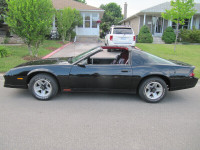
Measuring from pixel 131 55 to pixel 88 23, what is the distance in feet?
62.1

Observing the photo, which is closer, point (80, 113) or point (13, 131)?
point (13, 131)

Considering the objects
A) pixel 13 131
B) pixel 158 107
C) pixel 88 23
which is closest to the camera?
pixel 13 131

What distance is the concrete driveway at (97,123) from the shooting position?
2.93 m

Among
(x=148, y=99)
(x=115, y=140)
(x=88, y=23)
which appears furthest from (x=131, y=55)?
(x=88, y=23)

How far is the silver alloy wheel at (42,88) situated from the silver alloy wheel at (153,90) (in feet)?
8.12

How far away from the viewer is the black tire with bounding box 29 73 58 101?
4.61m

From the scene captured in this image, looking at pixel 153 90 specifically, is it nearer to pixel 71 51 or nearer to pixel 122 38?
pixel 122 38

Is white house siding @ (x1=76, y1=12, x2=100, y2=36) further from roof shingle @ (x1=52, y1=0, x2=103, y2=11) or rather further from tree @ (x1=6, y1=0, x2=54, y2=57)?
tree @ (x1=6, y1=0, x2=54, y2=57)

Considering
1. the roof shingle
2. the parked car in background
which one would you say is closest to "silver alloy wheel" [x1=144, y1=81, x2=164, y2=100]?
the parked car in background

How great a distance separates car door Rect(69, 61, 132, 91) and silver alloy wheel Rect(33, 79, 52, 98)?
0.58 metres

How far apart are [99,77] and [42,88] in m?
1.47

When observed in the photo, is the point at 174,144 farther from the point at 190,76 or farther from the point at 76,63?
the point at 76,63

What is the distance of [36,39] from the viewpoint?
949 centimetres

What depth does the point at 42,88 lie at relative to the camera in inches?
184
